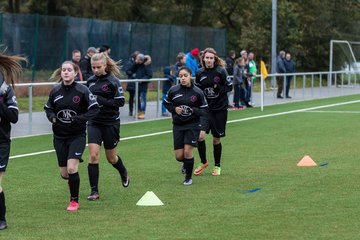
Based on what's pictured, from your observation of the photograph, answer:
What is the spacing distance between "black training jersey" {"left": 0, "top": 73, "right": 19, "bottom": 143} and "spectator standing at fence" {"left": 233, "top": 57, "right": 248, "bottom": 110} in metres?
19.8

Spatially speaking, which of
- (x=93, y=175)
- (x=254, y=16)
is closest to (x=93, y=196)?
(x=93, y=175)

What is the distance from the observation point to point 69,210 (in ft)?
33.3

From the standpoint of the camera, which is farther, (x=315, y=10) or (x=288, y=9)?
(x=315, y=10)

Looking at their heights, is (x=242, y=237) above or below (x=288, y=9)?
below

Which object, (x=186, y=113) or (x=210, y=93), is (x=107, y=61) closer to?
(x=186, y=113)

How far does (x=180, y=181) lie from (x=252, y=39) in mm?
37112

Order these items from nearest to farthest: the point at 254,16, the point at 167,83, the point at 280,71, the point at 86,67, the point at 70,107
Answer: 1. the point at 70,107
2. the point at 86,67
3. the point at 167,83
4. the point at 280,71
5. the point at 254,16

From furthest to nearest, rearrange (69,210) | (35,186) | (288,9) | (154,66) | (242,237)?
(288,9), (154,66), (35,186), (69,210), (242,237)

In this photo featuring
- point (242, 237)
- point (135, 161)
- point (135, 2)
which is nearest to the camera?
point (242, 237)

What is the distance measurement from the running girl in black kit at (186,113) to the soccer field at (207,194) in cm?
46

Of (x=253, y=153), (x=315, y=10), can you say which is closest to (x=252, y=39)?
(x=315, y=10)

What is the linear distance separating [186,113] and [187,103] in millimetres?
135

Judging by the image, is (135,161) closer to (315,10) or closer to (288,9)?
(288,9)

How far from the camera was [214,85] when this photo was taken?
13.4m
